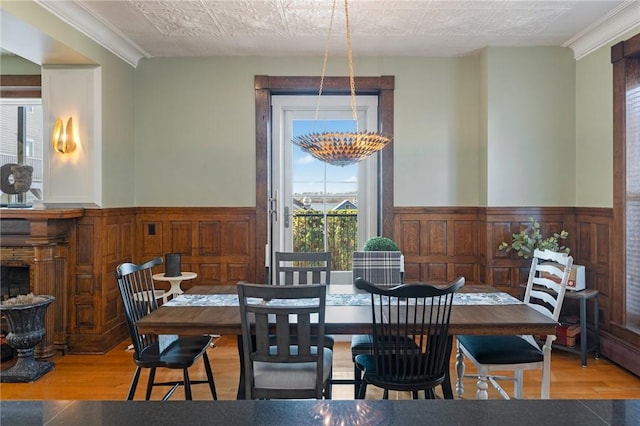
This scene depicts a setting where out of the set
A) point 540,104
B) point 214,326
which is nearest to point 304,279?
point 214,326

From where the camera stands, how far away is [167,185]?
4.51 meters

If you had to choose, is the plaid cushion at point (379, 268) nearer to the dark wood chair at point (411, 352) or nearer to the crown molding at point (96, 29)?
the dark wood chair at point (411, 352)

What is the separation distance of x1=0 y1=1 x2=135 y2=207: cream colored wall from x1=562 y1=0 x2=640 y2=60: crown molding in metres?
4.19

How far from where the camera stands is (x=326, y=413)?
32.1 inches

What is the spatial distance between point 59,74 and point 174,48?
103 centimetres

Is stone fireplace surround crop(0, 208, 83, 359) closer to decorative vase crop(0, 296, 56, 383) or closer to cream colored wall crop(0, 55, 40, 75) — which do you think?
decorative vase crop(0, 296, 56, 383)

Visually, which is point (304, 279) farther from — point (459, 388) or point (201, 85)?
point (201, 85)

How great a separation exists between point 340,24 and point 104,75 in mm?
2114

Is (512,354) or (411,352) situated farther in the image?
(512,354)

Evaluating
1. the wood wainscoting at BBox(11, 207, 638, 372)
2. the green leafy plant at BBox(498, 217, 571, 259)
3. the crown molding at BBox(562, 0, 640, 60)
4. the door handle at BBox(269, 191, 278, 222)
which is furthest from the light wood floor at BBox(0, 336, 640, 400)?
the crown molding at BBox(562, 0, 640, 60)

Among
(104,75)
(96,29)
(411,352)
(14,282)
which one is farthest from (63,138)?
A: (411,352)

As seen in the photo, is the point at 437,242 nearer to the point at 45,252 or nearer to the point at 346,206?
the point at 346,206

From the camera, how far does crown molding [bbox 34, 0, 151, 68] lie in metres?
3.17

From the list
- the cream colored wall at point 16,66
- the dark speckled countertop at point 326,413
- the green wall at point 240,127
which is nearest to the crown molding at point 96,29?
the green wall at point 240,127
